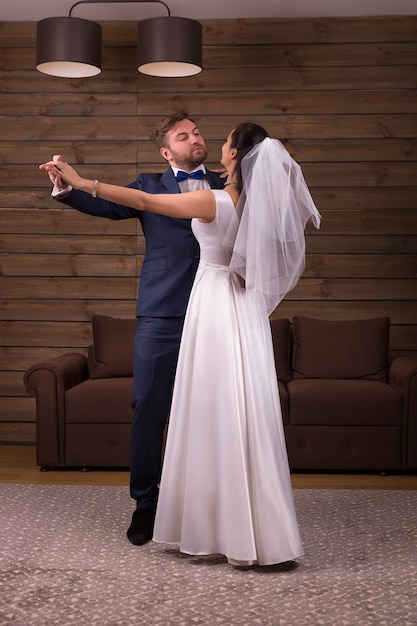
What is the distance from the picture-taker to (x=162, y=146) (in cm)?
377

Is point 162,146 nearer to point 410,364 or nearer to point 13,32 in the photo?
point 410,364

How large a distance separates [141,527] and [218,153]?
3.19 meters

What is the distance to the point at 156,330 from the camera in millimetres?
3703

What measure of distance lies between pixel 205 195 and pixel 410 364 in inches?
97.7

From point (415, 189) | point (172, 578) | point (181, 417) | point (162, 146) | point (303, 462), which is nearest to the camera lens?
point (172, 578)

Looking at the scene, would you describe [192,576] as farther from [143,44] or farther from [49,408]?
[143,44]

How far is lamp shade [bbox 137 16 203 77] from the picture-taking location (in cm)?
520

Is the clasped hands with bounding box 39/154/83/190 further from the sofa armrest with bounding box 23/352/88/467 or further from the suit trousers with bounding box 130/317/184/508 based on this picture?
the sofa armrest with bounding box 23/352/88/467

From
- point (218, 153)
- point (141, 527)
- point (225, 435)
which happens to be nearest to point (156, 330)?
point (225, 435)

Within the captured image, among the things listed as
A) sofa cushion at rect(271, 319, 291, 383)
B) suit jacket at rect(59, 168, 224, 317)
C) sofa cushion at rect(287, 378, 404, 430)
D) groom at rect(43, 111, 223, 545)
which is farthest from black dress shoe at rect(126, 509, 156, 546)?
sofa cushion at rect(271, 319, 291, 383)

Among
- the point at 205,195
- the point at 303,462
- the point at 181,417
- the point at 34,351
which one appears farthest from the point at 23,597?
the point at 34,351

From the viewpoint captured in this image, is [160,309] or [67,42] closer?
[160,309]

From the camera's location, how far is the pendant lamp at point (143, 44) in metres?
5.21

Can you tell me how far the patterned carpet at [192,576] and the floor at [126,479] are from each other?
0.70 metres
